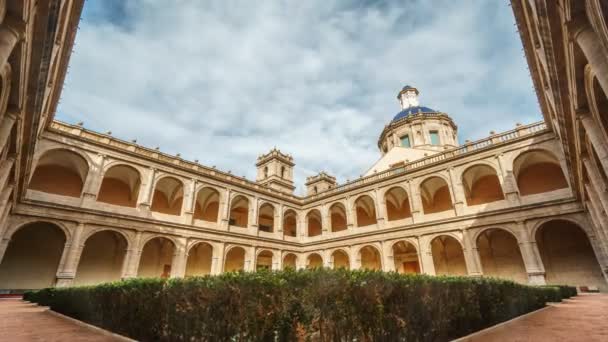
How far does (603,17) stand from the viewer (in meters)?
3.84

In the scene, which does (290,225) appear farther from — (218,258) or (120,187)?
(120,187)

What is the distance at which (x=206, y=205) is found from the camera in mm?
22812

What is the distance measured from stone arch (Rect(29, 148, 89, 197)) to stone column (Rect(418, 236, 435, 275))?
2130 cm

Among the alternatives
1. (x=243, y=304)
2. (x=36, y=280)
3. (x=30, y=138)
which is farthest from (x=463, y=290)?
(x=36, y=280)

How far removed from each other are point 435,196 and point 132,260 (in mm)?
21566

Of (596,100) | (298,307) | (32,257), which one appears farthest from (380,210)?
(32,257)

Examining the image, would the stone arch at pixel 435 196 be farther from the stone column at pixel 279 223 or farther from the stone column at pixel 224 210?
the stone column at pixel 224 210

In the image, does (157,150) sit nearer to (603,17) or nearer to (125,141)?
(125,141)

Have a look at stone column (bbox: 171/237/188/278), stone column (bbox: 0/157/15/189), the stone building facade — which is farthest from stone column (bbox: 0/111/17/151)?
stone column (bbox: 171/237/188/278)

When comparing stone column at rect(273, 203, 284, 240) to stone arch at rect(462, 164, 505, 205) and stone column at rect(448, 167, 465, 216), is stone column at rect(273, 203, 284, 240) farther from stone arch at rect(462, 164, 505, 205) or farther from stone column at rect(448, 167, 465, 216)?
stone arch at rect(462, 164, 505, 205)

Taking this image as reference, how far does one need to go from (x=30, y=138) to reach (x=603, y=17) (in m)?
14.4

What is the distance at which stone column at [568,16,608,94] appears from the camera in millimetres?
4430

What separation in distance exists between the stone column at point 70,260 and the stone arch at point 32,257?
1002 millimetres

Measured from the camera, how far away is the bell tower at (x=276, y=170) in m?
35.9
